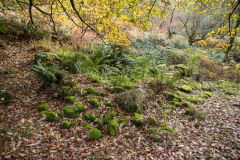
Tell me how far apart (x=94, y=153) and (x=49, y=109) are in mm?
1775

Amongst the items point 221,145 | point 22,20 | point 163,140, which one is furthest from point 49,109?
point 22,20

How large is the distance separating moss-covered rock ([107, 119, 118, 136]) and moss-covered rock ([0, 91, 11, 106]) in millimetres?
2802

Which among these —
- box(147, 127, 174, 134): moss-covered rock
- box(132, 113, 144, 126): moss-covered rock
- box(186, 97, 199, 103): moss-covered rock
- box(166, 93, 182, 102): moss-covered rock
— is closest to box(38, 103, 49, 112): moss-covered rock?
box(132, 113, 144, 126): moss-covered rock

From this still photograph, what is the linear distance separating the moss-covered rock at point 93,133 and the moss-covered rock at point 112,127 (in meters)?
0.24

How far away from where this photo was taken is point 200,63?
9016mm

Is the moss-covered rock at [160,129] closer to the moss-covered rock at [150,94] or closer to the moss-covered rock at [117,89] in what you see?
the moss-covered rock at [150,94]

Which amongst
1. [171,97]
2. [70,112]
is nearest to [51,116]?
[70,112]

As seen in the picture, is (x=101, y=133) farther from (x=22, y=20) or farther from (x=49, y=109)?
(x=22, y=20)

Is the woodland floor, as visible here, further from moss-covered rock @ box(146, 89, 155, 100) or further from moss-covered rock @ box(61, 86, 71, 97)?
moss-covered rock @ box(146, 89, 155, 100)

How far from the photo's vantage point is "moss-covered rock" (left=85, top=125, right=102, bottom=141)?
114 inches

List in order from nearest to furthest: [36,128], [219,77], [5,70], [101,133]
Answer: [36,128]
[101,133]
[5,70]
[219,77]

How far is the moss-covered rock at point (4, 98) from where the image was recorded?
134 inches

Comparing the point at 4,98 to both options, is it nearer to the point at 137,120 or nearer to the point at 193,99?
the point at 137,120

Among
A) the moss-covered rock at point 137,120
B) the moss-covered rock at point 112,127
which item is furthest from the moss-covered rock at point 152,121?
the moss-covered rock at point 112,127
